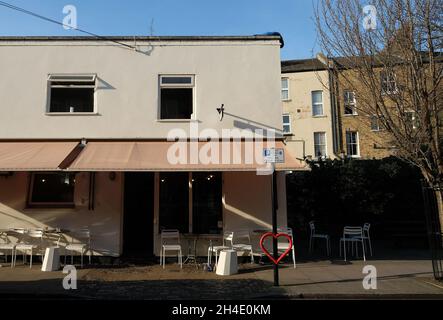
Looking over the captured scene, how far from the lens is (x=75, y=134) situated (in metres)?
12.2

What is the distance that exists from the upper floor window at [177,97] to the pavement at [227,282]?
4565 millimetres

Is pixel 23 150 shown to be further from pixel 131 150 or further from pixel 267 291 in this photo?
pixel 267 291

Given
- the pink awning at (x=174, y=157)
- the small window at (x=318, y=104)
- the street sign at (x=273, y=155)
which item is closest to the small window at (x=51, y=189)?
the pink awning at (x=174, y=157)

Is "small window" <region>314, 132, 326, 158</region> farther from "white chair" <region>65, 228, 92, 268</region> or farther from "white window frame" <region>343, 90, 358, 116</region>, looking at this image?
"white chair" <region>65, 228, 92, 268</region>

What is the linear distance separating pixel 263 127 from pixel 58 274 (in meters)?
7.01

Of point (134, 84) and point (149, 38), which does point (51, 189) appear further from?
point (149, 38)

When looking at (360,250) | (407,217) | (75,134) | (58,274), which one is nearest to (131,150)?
(75,134)

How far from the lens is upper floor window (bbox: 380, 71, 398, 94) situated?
32.3ft

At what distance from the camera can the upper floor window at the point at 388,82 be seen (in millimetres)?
9844

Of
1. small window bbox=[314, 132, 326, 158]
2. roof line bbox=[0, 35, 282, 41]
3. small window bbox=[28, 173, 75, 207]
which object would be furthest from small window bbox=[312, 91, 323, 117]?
small window bbox=[28, 173, 75, 207]

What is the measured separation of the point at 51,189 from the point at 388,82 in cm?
988

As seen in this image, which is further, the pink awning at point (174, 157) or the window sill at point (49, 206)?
the window sill at point (49, 206)

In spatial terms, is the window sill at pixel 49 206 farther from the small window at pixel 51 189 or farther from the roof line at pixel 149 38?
the roof line at pixel 149 38

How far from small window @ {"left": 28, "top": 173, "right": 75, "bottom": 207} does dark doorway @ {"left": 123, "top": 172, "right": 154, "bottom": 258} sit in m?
1.66
